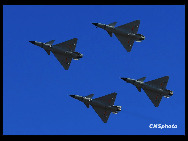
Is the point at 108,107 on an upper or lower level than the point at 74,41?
lower

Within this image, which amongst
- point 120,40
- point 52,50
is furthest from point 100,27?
point 52,50

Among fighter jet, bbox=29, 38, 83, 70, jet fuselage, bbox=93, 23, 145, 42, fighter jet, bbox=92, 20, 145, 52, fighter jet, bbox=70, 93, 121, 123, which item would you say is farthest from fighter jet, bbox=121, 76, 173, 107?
fighter jet, bbox=29, 38, 83, 70

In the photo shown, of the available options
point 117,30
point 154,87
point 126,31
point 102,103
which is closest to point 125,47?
point 126,31

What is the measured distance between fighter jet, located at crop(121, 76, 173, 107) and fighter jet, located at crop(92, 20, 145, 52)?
721 cm

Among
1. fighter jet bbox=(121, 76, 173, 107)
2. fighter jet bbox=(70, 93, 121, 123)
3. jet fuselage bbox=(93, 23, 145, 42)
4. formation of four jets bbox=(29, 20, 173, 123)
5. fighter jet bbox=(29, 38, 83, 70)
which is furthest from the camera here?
fighter jet bbox=(29, 38, 83, 70)

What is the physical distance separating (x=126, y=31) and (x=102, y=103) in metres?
15.4

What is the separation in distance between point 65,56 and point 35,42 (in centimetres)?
674

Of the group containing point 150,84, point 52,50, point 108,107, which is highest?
point 52,50

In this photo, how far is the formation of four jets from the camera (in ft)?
257

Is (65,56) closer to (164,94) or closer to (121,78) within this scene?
(121,78)

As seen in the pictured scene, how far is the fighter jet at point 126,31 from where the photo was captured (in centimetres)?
7900

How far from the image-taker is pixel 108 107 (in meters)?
77.9

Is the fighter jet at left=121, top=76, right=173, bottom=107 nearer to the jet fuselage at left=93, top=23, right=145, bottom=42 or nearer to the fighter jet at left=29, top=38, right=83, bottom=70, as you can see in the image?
the jet fuselage at left=93, top=23, right=145, bottom=42

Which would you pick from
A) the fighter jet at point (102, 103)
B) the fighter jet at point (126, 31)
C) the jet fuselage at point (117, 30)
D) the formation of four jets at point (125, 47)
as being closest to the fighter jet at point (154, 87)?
the formation of four jets at point (125, 47)
